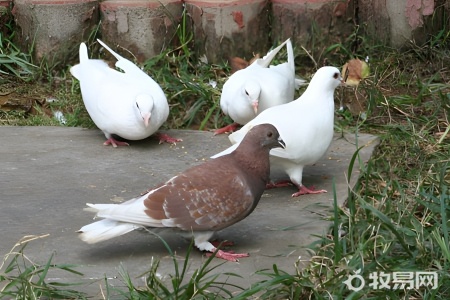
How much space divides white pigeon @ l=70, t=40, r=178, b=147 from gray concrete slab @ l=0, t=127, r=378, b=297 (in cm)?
13

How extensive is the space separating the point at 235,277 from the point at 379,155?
193 cm

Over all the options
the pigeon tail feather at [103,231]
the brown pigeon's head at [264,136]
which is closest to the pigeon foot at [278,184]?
the brown pigeon's head at [264,136]

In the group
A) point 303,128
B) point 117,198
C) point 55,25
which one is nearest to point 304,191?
point 303,128

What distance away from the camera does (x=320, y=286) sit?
11.7ft

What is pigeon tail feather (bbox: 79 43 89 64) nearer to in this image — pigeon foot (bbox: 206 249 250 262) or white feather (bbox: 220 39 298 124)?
white feather (bbox: 220 39 298 124)

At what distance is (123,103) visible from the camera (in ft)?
18.2

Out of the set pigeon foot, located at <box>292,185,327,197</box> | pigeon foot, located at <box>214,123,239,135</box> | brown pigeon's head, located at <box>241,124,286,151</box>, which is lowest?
pigeon foot, located at <box>214,123,239,135</box>

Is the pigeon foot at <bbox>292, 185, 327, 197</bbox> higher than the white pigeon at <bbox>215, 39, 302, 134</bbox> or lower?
lower

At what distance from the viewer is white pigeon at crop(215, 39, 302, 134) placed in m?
5.63

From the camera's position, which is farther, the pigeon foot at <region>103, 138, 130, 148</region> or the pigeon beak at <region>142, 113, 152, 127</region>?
the pigeon foot at <region>103, 138, 130, 148</region>

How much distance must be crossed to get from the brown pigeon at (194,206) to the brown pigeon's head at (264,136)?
5.9 inches

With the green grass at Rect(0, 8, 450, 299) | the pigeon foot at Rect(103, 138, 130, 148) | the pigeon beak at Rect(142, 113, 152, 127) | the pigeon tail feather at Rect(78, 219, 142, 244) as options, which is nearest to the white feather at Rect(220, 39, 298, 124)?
the green grass at Rect(0, 8, 450, 299)

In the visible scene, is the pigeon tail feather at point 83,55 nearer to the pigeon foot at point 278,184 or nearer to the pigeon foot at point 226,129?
the pigeon foot at point 226,129

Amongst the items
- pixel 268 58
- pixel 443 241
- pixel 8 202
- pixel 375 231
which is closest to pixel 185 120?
pixel 268 58
